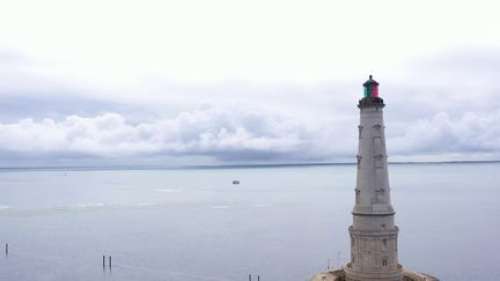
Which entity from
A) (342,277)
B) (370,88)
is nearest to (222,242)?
(342,277)

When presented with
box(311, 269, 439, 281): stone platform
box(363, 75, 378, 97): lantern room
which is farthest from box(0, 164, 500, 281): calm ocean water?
box(363, 75, 378, 97): lantern room

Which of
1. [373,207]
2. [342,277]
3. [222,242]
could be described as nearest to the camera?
[373,207]

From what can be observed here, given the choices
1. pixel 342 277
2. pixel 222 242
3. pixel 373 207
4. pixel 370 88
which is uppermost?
pixel 370 88

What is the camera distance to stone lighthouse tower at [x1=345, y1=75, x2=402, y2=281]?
3031cm

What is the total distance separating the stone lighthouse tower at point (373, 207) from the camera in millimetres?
30312

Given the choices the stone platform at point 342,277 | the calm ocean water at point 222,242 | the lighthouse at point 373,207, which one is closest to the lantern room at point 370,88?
the lighthouse at point 373,207

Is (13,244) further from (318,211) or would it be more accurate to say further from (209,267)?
(318,211)

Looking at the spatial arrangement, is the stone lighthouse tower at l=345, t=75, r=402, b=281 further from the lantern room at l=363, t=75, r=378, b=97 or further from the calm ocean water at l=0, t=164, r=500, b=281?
the calm ocean water at l=0, t=164, r=500, b=281

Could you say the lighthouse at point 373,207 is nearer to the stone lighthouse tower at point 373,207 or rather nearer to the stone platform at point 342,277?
the stone lighthouse tower at point 373,207

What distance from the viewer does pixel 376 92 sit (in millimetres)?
30891

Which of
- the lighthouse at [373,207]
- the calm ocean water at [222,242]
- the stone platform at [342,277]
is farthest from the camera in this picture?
the calm ocean water at [222,242]

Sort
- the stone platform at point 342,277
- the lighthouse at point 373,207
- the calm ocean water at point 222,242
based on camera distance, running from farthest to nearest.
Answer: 1. the calm ocean water at point 222,242
2. the stone platform at point 342,277
3. the lighthouse at point 373,207

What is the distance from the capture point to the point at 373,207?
3047 centimetres

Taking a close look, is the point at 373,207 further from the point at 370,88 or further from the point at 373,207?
the point at 370,88
